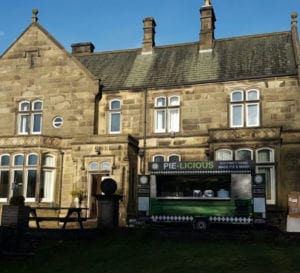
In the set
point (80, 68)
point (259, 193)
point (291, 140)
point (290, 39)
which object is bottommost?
point (259, 193)

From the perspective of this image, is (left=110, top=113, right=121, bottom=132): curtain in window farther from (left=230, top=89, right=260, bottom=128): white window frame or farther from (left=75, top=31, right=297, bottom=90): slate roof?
(left=230, top=89, right=260, bottom=128): white window frame

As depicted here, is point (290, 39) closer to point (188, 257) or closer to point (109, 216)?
point (109, 216)

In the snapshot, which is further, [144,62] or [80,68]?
[144,62]

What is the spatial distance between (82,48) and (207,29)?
416 inches

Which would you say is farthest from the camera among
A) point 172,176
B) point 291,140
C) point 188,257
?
point 291,140

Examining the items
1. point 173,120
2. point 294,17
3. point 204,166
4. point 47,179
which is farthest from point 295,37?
point 47,179

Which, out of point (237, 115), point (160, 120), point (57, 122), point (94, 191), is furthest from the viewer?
point (57, 122)

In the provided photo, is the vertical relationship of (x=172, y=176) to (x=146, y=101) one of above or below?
below

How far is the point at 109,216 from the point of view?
19.7 meters

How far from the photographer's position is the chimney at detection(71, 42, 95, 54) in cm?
3756

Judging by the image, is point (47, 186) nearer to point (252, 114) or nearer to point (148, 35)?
point (252, 114)

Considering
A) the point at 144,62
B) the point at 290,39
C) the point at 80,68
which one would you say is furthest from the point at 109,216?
the point at 290,39

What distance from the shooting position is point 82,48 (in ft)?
124

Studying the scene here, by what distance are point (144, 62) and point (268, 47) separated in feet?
27.1
